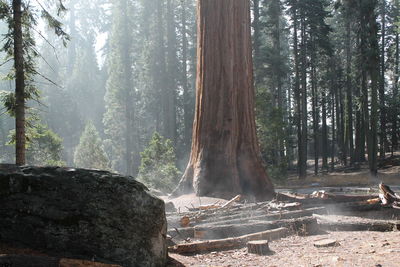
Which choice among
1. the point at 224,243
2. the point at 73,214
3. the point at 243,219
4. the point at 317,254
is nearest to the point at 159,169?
the point at 243,219

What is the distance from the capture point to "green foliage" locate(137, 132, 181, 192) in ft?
60.4

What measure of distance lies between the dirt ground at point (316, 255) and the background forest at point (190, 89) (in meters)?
8.88

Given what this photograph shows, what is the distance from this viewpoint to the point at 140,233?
4.34m

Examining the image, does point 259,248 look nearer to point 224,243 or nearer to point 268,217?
point 224,243

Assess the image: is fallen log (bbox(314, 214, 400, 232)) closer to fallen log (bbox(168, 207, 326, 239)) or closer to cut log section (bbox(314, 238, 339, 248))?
fallen log (bbox(168, 207, 326, 239))

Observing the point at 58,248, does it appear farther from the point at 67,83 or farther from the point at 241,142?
the point at 67,83

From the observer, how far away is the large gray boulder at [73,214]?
4008 mm

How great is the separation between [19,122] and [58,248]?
25.5 ft

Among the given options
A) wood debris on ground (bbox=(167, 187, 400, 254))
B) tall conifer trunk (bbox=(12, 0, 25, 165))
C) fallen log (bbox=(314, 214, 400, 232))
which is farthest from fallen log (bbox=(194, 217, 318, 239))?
tall conifer trunk (bbox=(12, 0, 25, 165))

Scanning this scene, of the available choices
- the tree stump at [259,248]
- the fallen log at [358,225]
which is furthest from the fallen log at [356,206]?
the tree stump at [259,248]

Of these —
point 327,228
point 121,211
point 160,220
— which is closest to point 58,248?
point 121,211

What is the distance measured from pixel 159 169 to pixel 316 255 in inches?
552

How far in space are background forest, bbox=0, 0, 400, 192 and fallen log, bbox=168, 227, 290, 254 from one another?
27.4 ft

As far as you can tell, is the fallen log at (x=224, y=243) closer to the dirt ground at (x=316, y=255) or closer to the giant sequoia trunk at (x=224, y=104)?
the dirt ground at (x=316, y=255)
